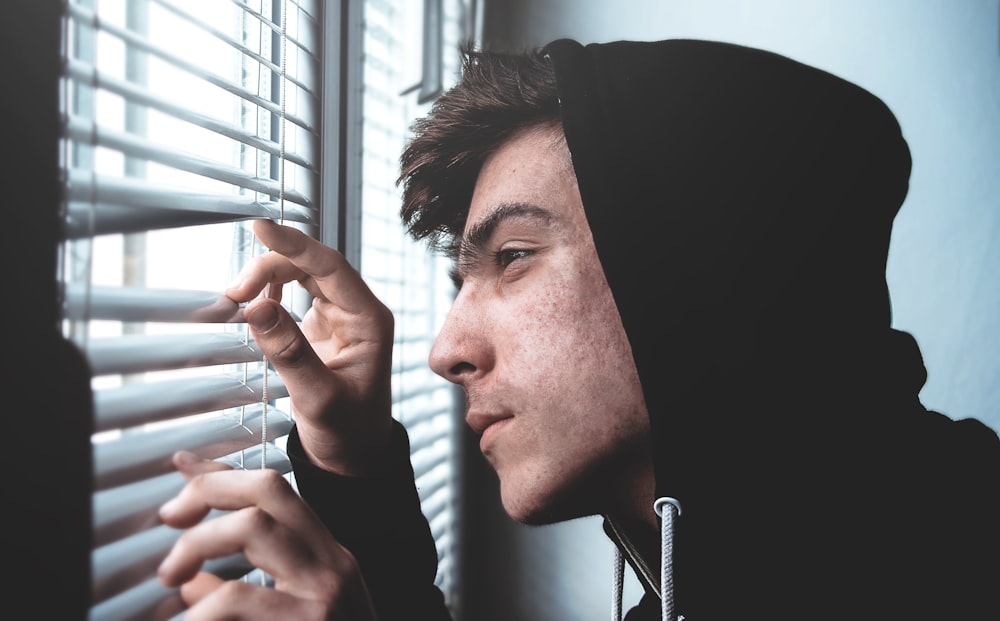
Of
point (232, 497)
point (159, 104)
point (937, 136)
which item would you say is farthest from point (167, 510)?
point (937, 136)

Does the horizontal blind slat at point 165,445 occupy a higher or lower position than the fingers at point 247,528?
higher

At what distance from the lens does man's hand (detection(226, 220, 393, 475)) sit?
719 mm

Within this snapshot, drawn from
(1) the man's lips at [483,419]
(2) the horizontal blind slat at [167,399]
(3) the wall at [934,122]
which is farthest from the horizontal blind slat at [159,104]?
(3) the wall at [934,122]

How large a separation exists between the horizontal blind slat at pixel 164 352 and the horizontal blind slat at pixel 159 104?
25 cm

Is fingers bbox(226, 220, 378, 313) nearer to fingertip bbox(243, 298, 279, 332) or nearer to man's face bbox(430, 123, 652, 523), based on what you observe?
fingertip bbox(243, 298, 279, 332)

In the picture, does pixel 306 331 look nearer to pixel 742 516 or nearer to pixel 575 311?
pixel 575 311

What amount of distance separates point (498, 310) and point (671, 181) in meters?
0.34

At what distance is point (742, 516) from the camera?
0.83 metres

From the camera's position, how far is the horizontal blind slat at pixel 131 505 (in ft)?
1.86

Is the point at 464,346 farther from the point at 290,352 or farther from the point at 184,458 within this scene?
the point at 184,458

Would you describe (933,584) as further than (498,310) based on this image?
No

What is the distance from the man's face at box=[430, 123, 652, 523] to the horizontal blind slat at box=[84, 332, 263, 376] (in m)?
0.33

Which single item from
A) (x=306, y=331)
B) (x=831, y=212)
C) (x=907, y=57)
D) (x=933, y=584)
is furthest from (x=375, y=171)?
(x=907, y=57)

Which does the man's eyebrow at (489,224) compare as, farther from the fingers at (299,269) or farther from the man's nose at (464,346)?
the fingers at (299,269)
